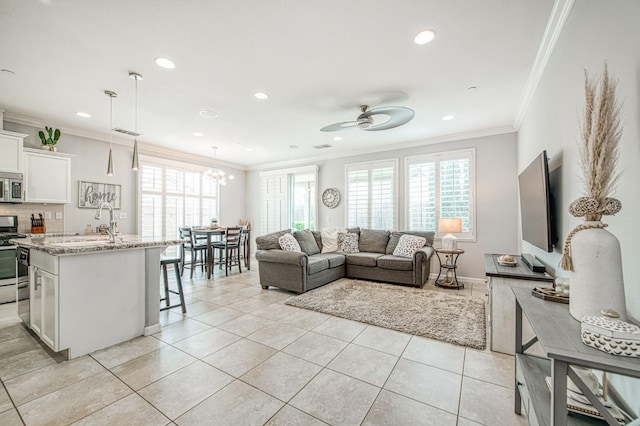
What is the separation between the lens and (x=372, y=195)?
19.8 ft

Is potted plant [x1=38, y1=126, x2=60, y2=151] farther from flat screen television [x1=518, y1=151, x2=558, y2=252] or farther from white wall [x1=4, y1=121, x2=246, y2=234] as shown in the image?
flat screen television [x1=518, y1=151, x2=558, y2=252]

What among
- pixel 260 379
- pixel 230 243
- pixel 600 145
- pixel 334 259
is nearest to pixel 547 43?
pixel 600 145

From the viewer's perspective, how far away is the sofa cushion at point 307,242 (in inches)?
200

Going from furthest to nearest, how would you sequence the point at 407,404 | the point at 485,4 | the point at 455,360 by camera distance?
the point at 455,360 < the point at 485,4 < the point at 407,404

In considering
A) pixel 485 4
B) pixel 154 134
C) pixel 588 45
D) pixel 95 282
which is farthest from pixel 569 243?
pixel 154 134

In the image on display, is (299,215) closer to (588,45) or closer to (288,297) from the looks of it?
(288,297)

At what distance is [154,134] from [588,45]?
5884 millimetres

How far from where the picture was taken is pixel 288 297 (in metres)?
4.04

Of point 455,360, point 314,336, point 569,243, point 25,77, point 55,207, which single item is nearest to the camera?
point 569,243

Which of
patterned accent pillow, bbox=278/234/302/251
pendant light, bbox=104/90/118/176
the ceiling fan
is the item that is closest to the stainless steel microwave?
pendant light, bbox=104/90/118/176

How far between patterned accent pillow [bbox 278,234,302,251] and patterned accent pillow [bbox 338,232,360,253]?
119 centimetres

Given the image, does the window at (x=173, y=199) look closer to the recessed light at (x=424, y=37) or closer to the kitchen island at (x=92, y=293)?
the kitchen island at (x=92, y=293)

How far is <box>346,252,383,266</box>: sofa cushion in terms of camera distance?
4863 millimetres

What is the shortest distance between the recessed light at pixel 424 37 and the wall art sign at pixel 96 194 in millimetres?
5760
